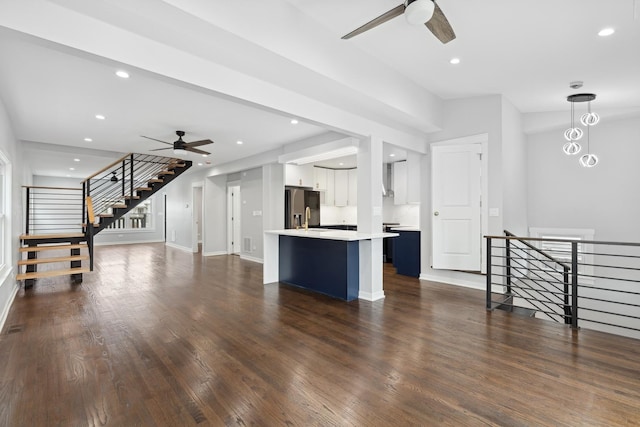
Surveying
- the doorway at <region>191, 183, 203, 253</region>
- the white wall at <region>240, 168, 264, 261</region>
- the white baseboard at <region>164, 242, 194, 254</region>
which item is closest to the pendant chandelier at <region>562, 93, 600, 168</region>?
the white wall at <region>240, 168, 264, 261</region>

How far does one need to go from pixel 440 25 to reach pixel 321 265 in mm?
3266

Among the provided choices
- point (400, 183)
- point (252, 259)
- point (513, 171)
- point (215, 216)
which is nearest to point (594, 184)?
point (513, 171)

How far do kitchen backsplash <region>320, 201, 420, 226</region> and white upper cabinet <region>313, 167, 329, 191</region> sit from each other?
59cm

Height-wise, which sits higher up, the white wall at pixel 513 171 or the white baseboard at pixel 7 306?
the white wall at pixel 513 171

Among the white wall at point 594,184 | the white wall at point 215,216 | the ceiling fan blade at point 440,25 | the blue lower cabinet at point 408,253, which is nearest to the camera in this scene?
the ceiling fan blade at point 440,25

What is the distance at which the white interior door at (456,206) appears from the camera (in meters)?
4.84

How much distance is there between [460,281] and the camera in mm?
5082

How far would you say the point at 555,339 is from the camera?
2959 mm

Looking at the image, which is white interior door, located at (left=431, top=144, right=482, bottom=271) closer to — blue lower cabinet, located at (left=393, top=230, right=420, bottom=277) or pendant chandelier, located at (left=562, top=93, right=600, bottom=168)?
blue lower cabinet, located at (left=393, top=230, right=420, bottom=277)

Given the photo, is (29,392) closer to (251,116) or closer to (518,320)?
(251,116)

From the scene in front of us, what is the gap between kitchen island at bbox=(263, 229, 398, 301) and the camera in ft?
14.2

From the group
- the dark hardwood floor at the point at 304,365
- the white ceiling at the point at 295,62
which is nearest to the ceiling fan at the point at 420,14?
the white ceiling at the point at 295,62

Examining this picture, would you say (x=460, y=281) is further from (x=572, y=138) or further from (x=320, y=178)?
(x=320, y=178)

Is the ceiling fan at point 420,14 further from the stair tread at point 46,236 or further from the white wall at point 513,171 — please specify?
the stair tread at point 46,236
